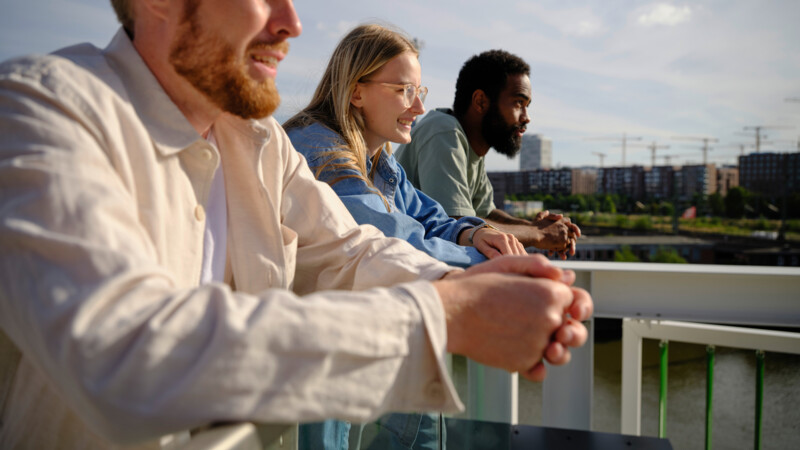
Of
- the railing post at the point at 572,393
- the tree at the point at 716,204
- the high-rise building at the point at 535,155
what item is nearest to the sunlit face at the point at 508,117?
the railing post at the point at 572,393

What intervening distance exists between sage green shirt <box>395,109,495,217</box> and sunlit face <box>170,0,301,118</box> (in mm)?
1630

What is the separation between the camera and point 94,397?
0.54 metres

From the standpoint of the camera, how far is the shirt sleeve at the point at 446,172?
2.60m

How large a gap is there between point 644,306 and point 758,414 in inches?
19.0

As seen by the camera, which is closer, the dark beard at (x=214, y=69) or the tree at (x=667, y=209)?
the dark beard at (x=214, y=69)

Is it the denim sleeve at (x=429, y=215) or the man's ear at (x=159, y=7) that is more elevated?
the man's ear at (x=159, y=7)

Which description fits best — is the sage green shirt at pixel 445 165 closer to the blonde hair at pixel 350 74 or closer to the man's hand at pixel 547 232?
the man's hand at pixel 547 232

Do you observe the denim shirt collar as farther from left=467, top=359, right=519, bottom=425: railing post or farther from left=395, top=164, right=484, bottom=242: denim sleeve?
left=467, top=359, right=519, bottom=425: railing post

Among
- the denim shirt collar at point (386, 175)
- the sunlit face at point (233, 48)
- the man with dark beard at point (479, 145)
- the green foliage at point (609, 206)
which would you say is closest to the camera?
the sunlit face at point (233, 48)

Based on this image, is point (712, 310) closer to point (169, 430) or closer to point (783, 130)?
point (169, 430)

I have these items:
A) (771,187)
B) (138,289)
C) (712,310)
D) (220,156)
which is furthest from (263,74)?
(771,187)

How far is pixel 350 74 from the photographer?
2.00 metres

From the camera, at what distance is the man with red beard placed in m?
0.55

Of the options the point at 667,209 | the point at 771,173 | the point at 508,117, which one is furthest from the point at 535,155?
the point at 508,117
